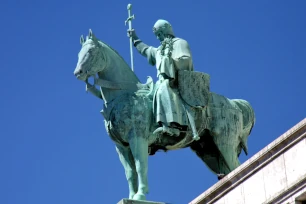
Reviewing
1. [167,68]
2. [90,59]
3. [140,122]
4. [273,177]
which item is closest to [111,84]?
[90,59]

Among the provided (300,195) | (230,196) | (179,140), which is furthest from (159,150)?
(300,195)

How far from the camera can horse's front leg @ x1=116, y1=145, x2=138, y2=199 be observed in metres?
28.7

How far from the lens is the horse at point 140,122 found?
92.9 ft

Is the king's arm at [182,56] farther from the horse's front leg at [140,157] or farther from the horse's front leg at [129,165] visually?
the horse's front leg at [129,165]

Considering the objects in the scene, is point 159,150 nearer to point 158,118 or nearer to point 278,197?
point 158,118

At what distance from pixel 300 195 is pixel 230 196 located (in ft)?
6.82

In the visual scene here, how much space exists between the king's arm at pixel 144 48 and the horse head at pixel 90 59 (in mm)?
1375

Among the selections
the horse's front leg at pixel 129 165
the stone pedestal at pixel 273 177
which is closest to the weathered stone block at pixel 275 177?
the stone pedestal at pixel 273 177

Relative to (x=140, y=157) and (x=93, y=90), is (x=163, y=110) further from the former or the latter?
(x=93, y=90)

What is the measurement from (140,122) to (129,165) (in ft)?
3.55

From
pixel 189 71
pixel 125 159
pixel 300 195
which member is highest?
pixel 189 71

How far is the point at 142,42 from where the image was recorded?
30.2 m

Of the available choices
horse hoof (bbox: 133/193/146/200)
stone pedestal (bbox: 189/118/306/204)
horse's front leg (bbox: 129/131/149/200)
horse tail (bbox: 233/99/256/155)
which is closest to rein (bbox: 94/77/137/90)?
horse's front leg (bbox: 129/131/149/200)

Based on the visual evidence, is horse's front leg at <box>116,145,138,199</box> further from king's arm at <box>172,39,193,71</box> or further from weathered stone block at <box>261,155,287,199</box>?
weathered stone block at <box>261,155,287,199</box>
